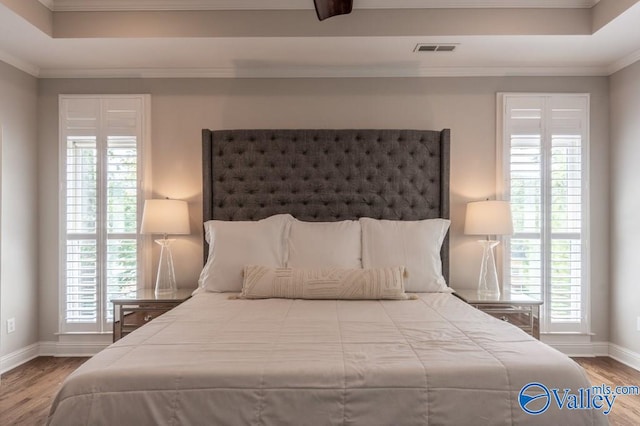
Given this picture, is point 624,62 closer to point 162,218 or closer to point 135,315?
point 162,218

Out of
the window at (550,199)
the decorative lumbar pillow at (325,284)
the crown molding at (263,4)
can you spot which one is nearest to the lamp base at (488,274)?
the window at (550,199)

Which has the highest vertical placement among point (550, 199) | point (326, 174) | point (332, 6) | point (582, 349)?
point (332, 6)

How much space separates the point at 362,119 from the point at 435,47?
80 centimetres

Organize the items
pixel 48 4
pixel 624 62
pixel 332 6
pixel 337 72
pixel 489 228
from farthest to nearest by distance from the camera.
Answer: pixel 337 72, pixel 624 62, pixel 489 228, pixel 48 4, pixel 332 6

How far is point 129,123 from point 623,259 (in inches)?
172

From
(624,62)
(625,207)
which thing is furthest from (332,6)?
(625,207)

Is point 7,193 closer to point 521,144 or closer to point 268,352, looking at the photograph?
point 268,352

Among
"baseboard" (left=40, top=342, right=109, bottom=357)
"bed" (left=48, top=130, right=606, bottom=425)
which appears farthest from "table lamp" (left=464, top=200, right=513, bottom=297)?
"baseboard" (left=40, top=342, right=109, bottom=357)

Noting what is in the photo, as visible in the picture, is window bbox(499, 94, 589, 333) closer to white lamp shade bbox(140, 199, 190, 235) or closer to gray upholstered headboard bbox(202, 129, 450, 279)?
gray upholstered headboard bbox(202, 129, 450, 279)

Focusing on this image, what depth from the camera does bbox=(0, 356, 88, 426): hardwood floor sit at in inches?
97.2

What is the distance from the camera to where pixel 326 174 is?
3.34 meters

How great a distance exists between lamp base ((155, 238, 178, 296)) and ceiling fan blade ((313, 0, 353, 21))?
2172 millimetres

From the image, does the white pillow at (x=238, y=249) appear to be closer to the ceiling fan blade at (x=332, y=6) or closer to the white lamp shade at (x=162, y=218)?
the white lamp shade at (x=162, y=218)

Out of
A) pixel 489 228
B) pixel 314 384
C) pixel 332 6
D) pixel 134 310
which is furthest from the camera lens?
pixel 489 228
